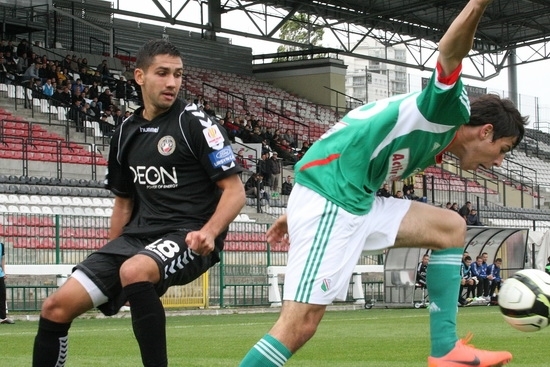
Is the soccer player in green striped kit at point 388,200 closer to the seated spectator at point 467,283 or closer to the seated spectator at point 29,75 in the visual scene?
the seated spectator at point 467,283

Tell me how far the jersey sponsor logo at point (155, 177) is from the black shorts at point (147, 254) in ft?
0.94

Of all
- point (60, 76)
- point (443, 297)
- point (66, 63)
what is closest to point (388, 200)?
point (443, 297)

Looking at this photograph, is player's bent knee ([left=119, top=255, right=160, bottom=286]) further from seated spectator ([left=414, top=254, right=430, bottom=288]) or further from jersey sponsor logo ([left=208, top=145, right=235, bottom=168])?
seated spectator ([left=414, top=254, right=430, bottom=288])

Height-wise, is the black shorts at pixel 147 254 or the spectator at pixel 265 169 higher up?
the spectator at pixel 265 169

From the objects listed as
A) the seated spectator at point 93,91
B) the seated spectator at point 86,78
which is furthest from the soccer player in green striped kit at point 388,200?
the seated spectator at point 86,78

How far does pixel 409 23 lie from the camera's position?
51562 millimetres

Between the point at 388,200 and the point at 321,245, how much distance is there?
0.65 m

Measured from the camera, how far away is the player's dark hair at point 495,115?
573 cm

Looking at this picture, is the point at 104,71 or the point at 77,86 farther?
the point at 104,71

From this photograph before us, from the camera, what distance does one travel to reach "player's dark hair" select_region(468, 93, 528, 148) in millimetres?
5727

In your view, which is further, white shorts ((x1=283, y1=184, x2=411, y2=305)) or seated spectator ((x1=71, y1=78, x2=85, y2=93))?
seated spectator ((x1=71, y1=78, x2=85, y2=93))

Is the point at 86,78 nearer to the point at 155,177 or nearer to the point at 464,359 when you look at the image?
the point at 155,177

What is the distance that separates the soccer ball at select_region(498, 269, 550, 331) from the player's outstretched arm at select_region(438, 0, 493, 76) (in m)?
1.48

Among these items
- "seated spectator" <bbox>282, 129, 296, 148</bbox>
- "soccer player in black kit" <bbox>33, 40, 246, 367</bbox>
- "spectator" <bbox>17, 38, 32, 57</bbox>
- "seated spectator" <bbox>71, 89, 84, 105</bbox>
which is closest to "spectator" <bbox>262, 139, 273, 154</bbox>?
"seated spectator" <bbox>282, 129, 296, 148</bbox>
